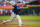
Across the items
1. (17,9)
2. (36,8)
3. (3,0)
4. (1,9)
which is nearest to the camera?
(17,9)

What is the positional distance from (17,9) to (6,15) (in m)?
1.92

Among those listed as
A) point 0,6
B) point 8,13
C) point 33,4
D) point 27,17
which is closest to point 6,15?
point 8,13

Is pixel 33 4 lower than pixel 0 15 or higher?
higher

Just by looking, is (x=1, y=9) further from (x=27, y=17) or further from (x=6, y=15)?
(x=27, y=17)

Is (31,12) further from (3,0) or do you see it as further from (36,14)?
(3,0)

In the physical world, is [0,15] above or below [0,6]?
below

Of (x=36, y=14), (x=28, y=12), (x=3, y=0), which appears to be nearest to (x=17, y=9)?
(x=3, y=0)

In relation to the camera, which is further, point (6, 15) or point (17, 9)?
point (6, 15)

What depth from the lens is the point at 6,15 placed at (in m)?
4.84

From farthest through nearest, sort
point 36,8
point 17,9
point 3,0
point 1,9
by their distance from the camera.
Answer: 1. point 36,8
2. point 1,9
3. point 3,0
4. point 17,9

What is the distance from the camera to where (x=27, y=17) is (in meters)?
5.18

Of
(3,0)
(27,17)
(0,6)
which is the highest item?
(3,0)

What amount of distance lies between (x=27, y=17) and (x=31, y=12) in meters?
0.41

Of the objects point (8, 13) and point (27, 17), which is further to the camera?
point (27, 17)
